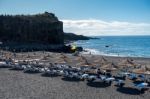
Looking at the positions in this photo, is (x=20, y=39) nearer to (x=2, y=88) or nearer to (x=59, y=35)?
(x=59, y=35)

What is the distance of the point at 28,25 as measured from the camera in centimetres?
9688

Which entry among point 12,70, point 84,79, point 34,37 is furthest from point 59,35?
point 84,79

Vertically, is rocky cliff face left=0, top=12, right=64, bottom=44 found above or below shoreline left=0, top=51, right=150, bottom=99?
above

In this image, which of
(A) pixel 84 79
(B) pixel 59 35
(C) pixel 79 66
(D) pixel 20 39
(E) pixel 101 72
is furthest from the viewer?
(B) pixel 59 35

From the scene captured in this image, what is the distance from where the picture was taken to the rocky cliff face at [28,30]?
9500 cm

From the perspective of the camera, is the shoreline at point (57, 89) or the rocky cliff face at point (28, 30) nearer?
the shoreline at point (57, 89)

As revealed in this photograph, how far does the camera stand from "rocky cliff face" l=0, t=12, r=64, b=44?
95000 mm

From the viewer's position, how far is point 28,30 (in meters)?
96.5

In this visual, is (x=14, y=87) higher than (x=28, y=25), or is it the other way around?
(x=28, y=25)

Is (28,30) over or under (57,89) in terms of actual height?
over

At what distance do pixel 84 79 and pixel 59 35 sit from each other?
234 ft

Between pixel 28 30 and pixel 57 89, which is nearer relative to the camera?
pixel 57 89

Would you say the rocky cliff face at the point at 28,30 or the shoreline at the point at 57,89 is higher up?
the rocky cliff face at the point at 28,30

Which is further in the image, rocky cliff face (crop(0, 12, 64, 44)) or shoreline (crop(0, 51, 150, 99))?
rocky cliff face (crop(0, 12, 64, 44))
